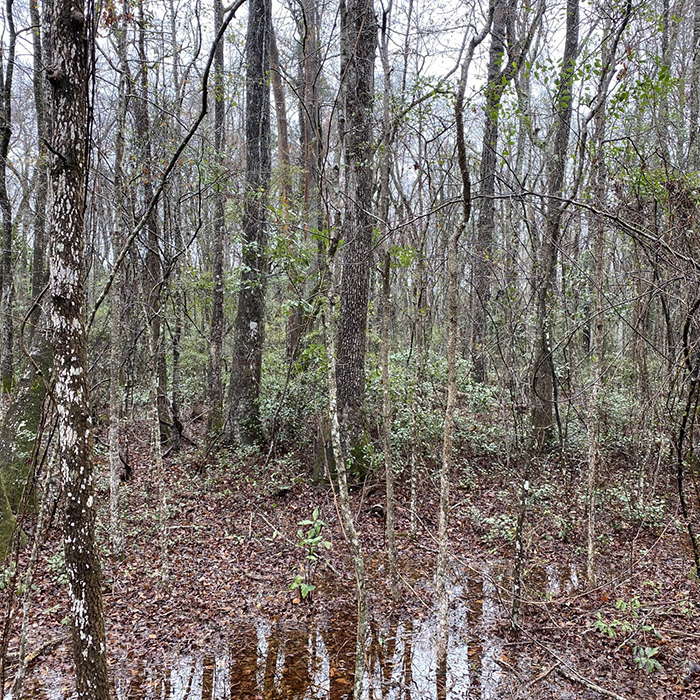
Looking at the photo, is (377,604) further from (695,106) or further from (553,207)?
(695,106)

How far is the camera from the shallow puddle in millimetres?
4484

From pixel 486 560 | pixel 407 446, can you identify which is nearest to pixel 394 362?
pixel 407 446

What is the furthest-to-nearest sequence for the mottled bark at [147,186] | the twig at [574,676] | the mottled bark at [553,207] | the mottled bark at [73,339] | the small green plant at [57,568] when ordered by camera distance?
the mottled bark at [147,186]
the small green plant at [57,568]
the mottled bark at [553,207]
the twig at [574,676]
the mottled bark at [73,339]

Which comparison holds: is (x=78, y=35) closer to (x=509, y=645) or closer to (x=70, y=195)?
(x=70, y=195)

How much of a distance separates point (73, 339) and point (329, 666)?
13.1 feet

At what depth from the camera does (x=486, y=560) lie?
692 cm

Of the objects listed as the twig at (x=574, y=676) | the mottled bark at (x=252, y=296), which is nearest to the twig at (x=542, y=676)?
the twig at (x=574, y=676)

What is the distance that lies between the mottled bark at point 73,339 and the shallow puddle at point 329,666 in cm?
186

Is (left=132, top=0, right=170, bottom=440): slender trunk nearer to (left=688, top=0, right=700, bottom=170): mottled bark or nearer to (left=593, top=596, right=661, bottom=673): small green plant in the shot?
(left=593, top=596, right=661, bottom=673): small green plant

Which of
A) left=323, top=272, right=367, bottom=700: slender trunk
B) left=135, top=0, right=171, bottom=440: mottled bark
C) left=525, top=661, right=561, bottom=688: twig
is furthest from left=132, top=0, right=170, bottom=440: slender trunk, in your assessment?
left=525, top=661, right=561, bottom=688: twig

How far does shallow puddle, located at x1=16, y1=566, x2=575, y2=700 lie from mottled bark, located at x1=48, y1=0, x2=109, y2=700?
73.2 inches

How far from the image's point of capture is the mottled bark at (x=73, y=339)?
2939 mm

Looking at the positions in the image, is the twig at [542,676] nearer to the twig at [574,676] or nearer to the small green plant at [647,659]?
the twig at [574,676]

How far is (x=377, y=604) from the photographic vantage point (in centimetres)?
589
